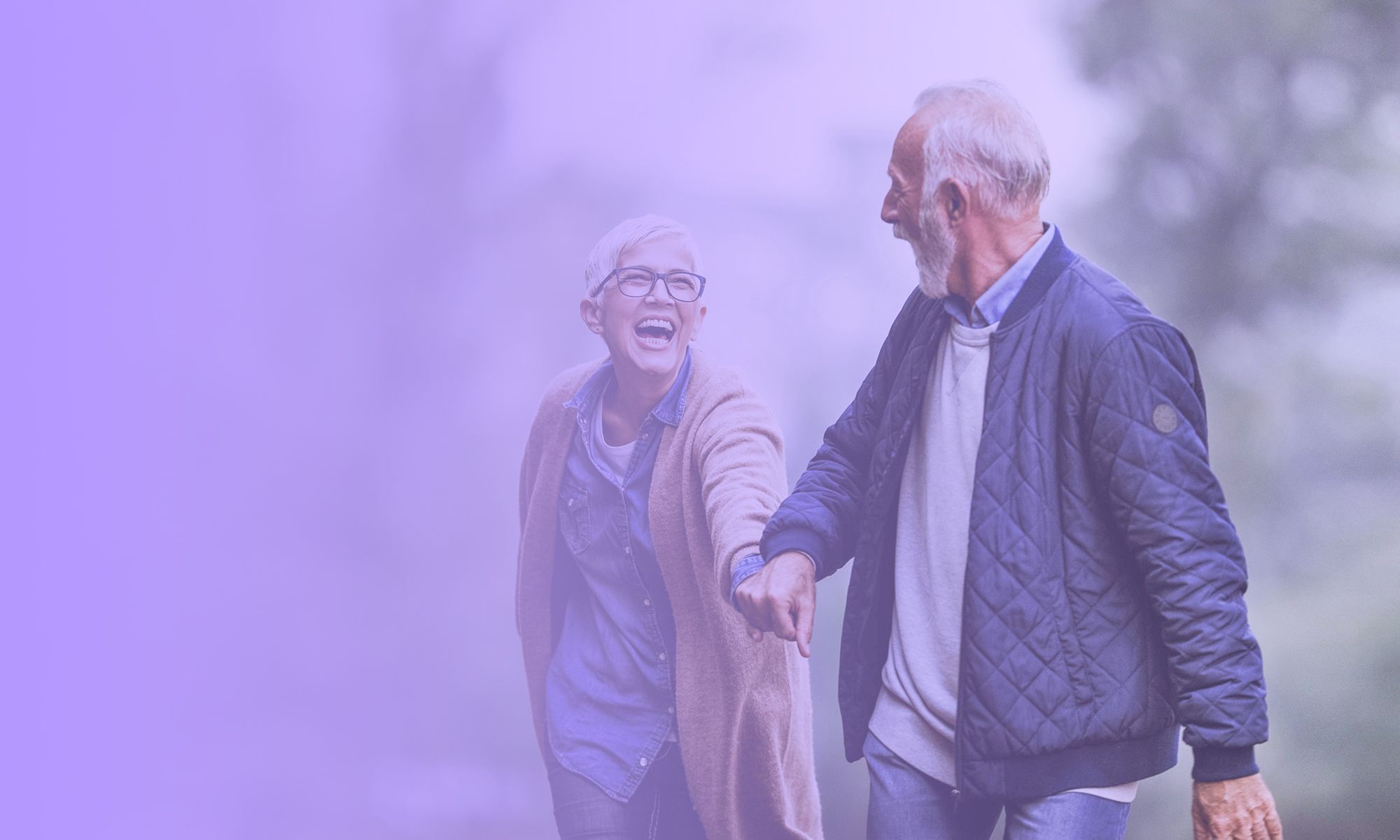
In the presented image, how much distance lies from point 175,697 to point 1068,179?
2300 millimetres

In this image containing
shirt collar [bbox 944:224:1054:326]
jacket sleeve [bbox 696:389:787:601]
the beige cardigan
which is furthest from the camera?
the beige cardigan

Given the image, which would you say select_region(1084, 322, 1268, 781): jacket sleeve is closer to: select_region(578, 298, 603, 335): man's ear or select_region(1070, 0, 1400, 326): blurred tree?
select_region(1070, 0, 1400, 326): blurred tree

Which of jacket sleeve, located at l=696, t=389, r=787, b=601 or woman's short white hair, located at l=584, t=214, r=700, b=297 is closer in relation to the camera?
jacket sleeve, located at l=696, t=389, r=787, b=601

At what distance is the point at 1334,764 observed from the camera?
8.72 ft

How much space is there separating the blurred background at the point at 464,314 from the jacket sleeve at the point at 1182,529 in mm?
995

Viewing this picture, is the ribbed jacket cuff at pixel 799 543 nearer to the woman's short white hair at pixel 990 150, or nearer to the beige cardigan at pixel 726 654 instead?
the beige cardigan at pixel 726 654

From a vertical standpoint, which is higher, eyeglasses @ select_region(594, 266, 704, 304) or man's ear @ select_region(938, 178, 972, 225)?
eyeglasses @ select_region(594, 266, 704, 304)

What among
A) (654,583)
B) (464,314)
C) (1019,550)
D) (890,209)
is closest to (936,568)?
(1019,550)

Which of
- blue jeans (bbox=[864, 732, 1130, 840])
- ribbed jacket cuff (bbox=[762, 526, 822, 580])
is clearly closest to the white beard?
ribbed jacket cuff (bbox=[762, 526, 822, 580])

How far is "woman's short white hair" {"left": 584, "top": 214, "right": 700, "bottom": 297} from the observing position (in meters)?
2.68

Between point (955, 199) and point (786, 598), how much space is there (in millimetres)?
658

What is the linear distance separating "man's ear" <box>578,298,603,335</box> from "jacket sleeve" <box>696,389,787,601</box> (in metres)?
0.34

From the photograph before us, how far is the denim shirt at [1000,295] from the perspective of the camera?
183cm

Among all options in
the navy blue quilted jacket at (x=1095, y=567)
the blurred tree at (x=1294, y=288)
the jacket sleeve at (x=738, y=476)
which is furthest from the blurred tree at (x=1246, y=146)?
the navy blue quilted jacket at (x=1095, y=567)
